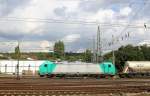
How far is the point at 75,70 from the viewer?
7456cm

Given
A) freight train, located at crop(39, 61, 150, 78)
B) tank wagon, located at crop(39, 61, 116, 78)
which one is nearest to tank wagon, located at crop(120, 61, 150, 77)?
freight train, located at crop(39, 61, 150, 78)

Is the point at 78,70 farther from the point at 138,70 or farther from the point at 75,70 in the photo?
the point at 138,70

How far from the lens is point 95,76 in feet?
248

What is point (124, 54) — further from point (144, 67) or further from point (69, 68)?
point (69, 68)

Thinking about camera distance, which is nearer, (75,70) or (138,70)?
(75,70)

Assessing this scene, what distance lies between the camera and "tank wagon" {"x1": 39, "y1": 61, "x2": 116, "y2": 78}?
72.8 m

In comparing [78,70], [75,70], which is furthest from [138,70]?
[75,70]

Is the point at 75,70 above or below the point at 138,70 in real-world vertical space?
above

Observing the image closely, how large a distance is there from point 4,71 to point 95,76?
127ft

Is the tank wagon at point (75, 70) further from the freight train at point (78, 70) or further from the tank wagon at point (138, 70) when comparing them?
the tank wagon at point (138, 70)

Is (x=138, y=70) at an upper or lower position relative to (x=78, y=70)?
lower

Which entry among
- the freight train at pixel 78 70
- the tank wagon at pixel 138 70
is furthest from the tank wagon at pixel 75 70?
the tank wagon at pixel 138 70

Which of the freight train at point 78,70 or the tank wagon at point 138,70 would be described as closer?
the freight train at point 78,70

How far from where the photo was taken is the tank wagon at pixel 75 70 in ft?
239
